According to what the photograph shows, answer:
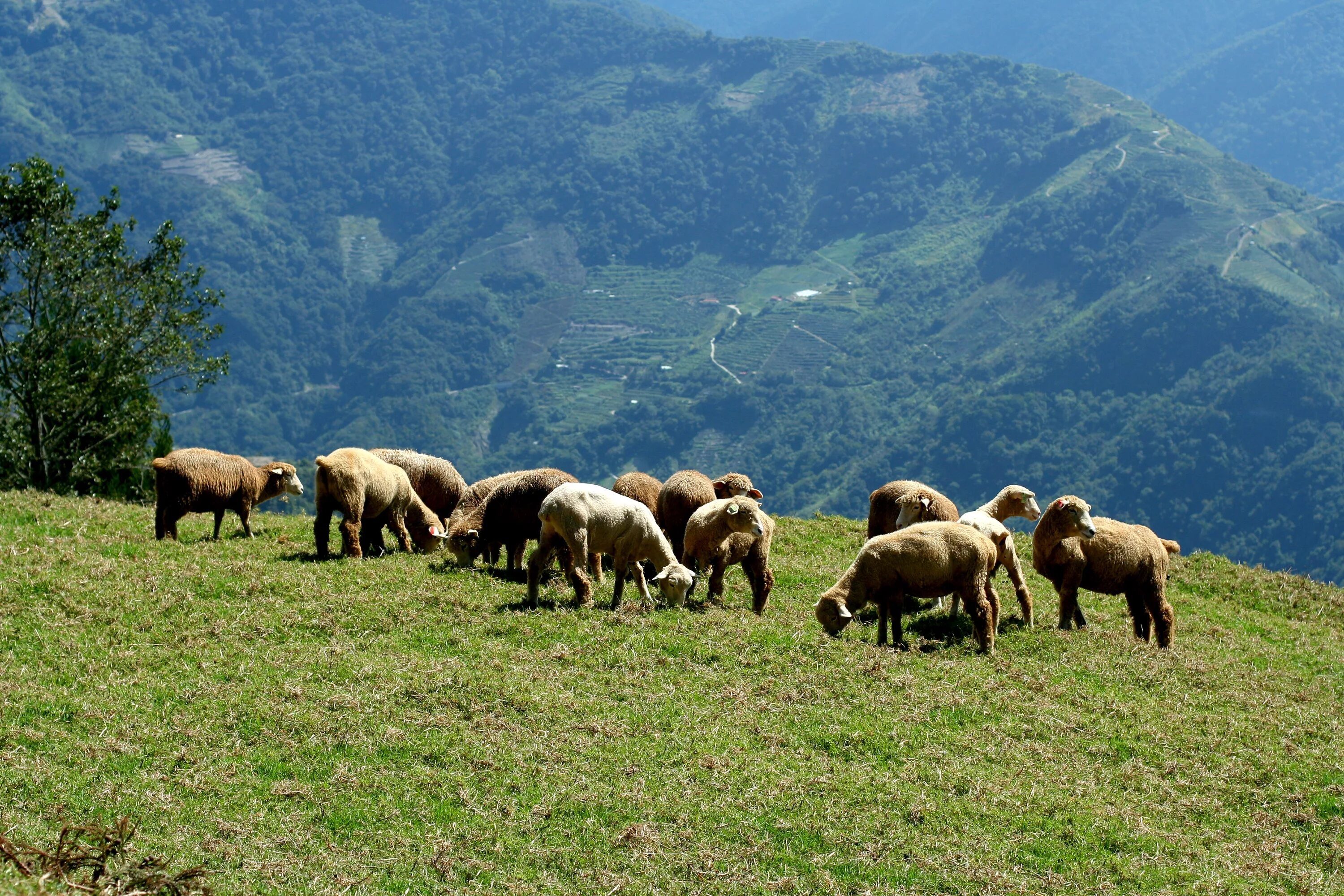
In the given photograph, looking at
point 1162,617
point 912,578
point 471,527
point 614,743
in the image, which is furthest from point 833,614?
point 471,527

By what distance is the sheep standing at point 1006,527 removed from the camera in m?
19.7

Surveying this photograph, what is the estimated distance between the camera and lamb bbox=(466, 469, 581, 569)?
20438 mm

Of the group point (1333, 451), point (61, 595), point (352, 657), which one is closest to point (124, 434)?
point (61, 595)

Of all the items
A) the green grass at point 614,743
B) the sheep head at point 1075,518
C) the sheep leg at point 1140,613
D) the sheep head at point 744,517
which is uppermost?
the sheep head at point 1075,518

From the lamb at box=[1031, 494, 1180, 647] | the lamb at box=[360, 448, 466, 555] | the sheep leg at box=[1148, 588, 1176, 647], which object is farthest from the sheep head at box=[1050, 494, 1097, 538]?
the lamb at box=[360, 448, 466, 555]

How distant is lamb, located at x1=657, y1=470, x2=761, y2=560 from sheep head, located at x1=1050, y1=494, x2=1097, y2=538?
520 centimetres

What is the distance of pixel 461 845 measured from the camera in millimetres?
11859

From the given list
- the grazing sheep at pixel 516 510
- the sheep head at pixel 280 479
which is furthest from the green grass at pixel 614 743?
the sheep head at pixel 280 479

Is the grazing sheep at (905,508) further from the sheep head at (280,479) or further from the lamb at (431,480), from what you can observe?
the sheep head at (280,479)

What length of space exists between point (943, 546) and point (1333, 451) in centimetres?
18658

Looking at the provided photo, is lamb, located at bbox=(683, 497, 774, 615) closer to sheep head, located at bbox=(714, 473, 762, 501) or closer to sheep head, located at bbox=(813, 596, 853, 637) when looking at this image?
sheep head, located at bbox=(813, 596, 853, 637)

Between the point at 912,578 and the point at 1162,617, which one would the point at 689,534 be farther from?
the point at 1162,617

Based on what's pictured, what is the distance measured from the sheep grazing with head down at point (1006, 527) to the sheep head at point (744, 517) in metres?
3.09

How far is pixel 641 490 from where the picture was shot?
Result: 22625 mm
